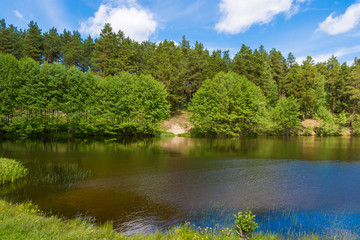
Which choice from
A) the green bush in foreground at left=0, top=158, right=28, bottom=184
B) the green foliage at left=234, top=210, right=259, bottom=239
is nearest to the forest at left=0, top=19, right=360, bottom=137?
the green bush in foreground at left=0, top=158, right=28, bottom=184

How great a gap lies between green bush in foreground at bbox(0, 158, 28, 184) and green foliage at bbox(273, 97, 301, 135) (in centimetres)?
6572

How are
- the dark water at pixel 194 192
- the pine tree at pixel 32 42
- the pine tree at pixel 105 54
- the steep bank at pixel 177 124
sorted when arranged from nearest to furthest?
the dark water at pixel 194 192, the steep bank at pixel 177 124, the pine tree at pixel 105 54, the pine tree at pixel 32 42

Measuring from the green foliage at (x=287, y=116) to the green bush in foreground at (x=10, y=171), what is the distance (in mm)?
65719

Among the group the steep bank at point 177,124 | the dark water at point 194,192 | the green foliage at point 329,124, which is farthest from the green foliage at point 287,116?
the dark water at point 194,192

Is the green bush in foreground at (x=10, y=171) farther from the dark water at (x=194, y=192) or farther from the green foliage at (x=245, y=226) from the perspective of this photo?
the green foliage at (x=245, y=226)

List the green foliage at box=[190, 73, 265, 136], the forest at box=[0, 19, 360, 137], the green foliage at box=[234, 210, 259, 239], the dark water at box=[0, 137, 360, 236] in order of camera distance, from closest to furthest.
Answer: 1. the green foliage at box=[234, 210, 259, 239]
2. the dark water at box=[0, 137, 360, 236]
3. the forest at box=[0, 19, 360, 137]
4. the green foliage at box=[190, 73, 265, 136]

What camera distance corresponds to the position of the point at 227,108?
60.2m

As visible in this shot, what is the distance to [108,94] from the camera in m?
54.2

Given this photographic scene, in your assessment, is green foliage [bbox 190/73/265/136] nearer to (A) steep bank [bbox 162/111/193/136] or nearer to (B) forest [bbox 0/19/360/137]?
(B) forest [bbox 0/19/360/137]

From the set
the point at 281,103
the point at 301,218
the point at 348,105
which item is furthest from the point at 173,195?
the point at 348,105

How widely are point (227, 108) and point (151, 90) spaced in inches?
811

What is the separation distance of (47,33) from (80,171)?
8584cm

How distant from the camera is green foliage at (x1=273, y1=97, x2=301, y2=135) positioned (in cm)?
6838

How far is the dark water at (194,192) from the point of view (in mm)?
11836
